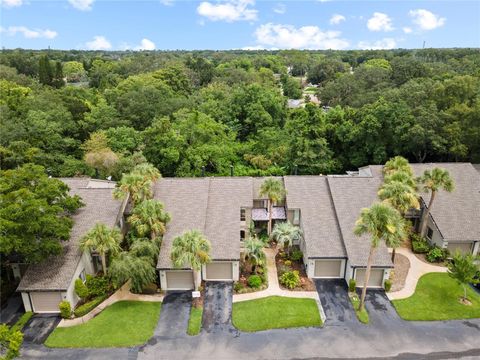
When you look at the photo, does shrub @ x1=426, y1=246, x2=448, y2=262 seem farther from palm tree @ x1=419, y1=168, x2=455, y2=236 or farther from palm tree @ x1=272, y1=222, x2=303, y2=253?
palm tree @ x1=272, y1=222, x2=303, y2=253

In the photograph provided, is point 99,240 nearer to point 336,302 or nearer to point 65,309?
point 65,309

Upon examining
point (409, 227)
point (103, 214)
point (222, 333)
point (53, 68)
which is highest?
point (53, 68)

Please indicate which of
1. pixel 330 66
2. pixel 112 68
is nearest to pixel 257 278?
pixel 112 68

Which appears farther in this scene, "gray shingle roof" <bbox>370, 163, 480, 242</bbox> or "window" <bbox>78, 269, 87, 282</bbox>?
"gray shingle roof" <bbox>370, 163, 480, 242</bbox>

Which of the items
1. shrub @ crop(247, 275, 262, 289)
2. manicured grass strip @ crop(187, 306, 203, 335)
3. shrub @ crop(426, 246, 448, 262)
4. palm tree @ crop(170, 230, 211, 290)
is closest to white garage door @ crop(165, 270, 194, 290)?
manicured grass strip @ crop(187, 306, 203, 335)

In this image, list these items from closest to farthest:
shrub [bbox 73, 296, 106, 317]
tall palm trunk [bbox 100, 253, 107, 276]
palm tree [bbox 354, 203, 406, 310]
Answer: palm tree [bbox 354, 203, 406, 310]
shrub [bbox 73, 296, 106, 317]
tall palm trunk [bbox 100, 253, 107, 276]

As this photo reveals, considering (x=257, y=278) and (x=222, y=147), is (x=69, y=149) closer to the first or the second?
(x=222, y=147)
